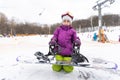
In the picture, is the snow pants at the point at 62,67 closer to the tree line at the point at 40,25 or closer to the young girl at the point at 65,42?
the young girl at the point at 65,42

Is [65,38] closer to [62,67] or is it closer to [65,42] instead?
[65,42]

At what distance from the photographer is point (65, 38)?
6.31m

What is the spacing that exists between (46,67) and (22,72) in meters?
0.62

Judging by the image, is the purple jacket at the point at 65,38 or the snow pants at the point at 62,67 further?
the purple jacket at the point at 65,38

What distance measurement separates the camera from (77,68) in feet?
21.3

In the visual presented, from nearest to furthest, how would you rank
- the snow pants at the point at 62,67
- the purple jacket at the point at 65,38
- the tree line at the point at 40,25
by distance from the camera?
the snow pants at the point at 62,67
the purple jacket at the point at 65,38
the tree line at the point at 40,25

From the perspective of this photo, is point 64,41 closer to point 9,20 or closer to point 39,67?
point 39,67

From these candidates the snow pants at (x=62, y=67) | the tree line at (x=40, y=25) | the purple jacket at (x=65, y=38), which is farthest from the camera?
the tree line at (x=40, y=25)

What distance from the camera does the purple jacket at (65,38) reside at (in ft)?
20.5

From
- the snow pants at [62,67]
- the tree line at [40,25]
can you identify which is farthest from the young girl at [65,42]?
the tree line at [40,25]

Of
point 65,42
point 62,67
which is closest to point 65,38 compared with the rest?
point 65,42

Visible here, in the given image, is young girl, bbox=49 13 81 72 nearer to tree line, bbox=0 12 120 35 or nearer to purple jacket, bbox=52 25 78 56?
purple jacket, bbox=52 25 78 56

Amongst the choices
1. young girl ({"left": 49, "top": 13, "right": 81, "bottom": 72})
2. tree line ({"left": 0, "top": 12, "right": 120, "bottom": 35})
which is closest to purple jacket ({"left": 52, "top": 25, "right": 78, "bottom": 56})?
young girl ({"left": 49, "top": 13, "right": 81, "bottom": 72})

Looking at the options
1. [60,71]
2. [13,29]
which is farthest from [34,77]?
[13,29]
